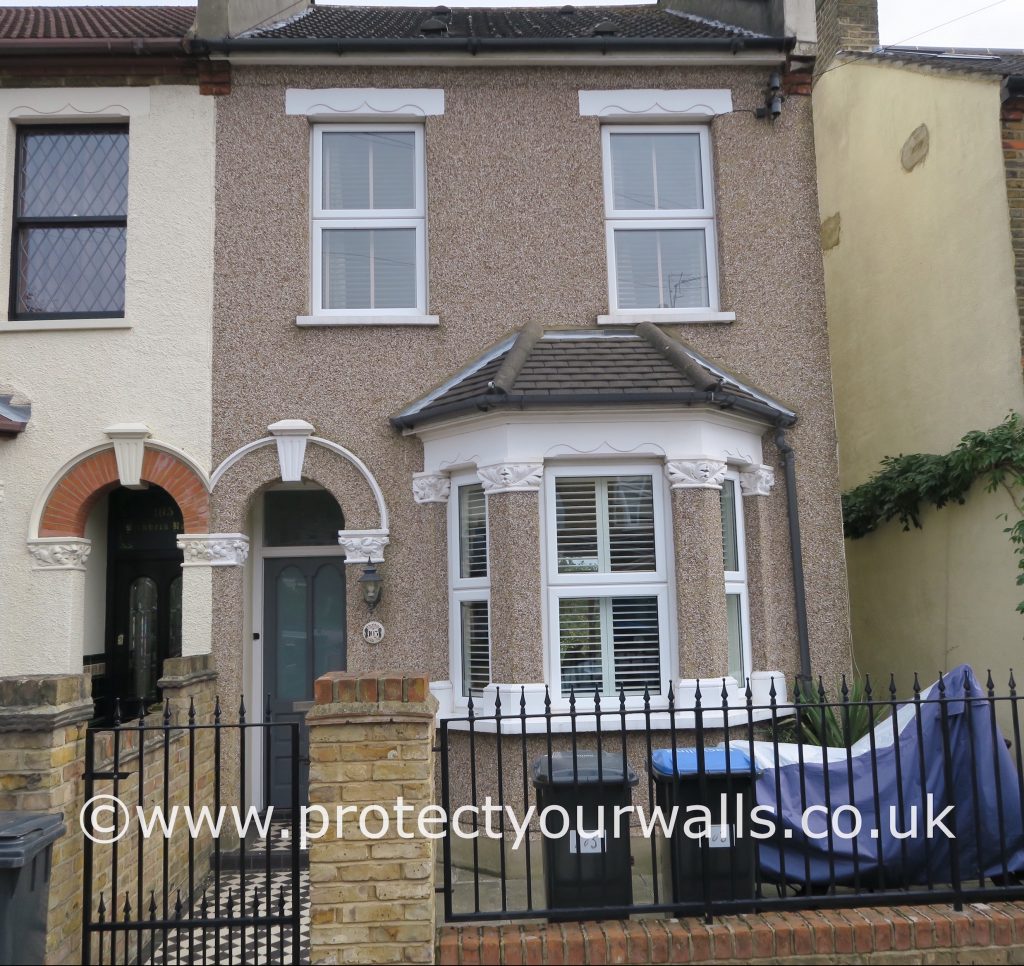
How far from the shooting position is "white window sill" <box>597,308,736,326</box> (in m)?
7.48

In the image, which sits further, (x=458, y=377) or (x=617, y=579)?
(x=458, y=377)

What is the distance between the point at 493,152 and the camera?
761cm

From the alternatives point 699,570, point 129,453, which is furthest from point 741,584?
point 129,453

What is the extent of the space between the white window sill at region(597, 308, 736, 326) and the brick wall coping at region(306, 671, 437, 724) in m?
4.36

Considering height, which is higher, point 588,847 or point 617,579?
point 617,579

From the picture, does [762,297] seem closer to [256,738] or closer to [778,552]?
[778,552]

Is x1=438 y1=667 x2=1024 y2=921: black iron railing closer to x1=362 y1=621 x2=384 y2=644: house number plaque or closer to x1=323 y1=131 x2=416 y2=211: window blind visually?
x1=362 y1=621 x2=384 y2=644: house number plaque

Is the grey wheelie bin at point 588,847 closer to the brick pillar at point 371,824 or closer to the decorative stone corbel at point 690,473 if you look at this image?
the brick pillar at point 371,824

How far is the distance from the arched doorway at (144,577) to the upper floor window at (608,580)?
3.53 meters

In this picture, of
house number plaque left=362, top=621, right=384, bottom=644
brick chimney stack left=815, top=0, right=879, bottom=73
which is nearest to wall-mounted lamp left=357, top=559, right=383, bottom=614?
house number plaque left=362, top=621, right=384, bottom=644

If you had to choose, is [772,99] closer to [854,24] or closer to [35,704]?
[854,24]

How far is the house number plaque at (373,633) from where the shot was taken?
7.02 m

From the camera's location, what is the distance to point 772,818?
16.0ft

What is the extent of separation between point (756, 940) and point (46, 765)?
312cm
